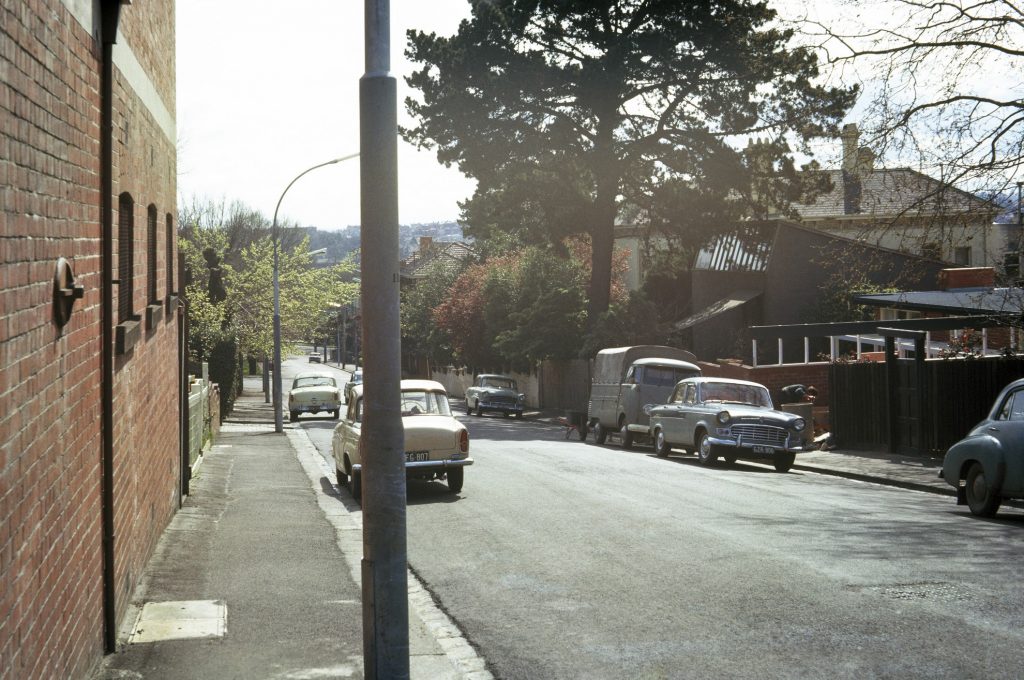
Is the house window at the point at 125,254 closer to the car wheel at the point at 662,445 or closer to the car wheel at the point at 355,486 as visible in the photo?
the car wheel at the point at 355,486

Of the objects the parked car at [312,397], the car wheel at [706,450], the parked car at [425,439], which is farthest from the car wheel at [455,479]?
the parked car at [312,397]

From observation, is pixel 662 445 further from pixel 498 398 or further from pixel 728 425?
pixel 498 398

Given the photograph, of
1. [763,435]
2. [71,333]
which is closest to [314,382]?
[763,435]

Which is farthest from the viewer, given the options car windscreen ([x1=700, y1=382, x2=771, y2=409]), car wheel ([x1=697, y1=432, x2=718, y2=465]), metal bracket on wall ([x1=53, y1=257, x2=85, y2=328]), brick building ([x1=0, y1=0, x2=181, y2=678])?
car windscreen ([x1=700, y1=382, x2=771, y2=409])

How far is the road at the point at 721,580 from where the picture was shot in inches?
283

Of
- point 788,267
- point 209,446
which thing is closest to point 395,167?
point 209,446

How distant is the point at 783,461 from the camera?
2253 centimetres

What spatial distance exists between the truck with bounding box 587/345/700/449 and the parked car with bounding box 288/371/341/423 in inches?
551

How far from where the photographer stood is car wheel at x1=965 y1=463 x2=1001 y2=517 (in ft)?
45.6

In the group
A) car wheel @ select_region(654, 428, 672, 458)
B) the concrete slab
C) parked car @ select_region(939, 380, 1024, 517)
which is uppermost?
parked car @ select_region(939, 380, 1024, 517)

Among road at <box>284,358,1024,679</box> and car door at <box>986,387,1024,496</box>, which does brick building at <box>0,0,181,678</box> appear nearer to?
road at <box>284,358,1024,679</box>

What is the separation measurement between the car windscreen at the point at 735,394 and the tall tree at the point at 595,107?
1487 cm

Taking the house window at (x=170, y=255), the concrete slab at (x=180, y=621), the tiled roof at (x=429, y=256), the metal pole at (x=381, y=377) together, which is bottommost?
the concrete slab at (x=180, y=621)

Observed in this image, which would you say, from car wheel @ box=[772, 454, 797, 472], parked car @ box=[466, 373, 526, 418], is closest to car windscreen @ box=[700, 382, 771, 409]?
car wheel @ box=[772, 454, 797, 472]
